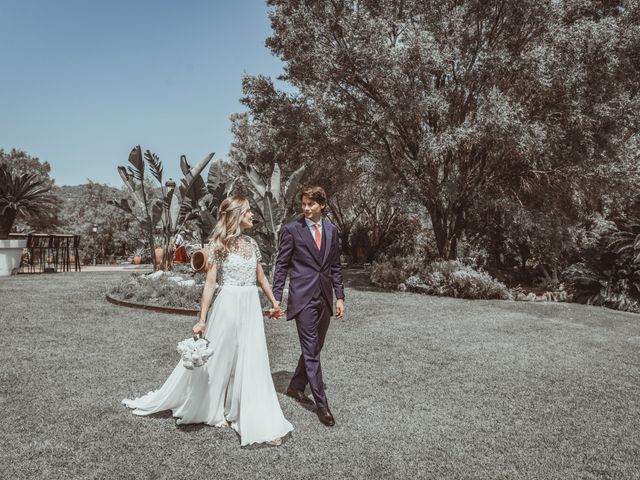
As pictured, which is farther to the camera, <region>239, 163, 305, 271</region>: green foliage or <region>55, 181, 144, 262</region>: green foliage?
<region>55, 181, 144, 262</region>: green foliage

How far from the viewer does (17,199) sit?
16.8 metres

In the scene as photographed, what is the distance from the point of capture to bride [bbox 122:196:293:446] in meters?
3.93

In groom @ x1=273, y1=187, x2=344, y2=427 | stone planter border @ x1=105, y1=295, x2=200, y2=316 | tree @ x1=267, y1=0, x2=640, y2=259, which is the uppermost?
tree @ x1=267, y1=0, x2=640, y2=259

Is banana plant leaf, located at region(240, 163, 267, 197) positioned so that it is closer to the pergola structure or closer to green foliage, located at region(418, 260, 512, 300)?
green foliage, located at region(418, 260, 512, 300)

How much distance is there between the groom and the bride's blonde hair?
52cm

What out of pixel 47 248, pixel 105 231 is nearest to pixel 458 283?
pixel 47 248

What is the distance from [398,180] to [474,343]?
7.66 m

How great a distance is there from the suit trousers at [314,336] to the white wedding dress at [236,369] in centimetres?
39

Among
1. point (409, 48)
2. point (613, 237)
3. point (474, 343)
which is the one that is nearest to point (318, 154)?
point (409, 48)

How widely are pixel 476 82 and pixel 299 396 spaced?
39.2 feet

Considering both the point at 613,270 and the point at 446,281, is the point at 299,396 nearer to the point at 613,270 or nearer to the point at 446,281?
the point at 446,281

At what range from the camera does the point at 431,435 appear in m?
4.00

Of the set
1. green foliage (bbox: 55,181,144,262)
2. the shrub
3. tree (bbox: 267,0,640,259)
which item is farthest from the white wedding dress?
green foliage (bbox: 55,181,144,262)

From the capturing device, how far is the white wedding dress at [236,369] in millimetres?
3904
